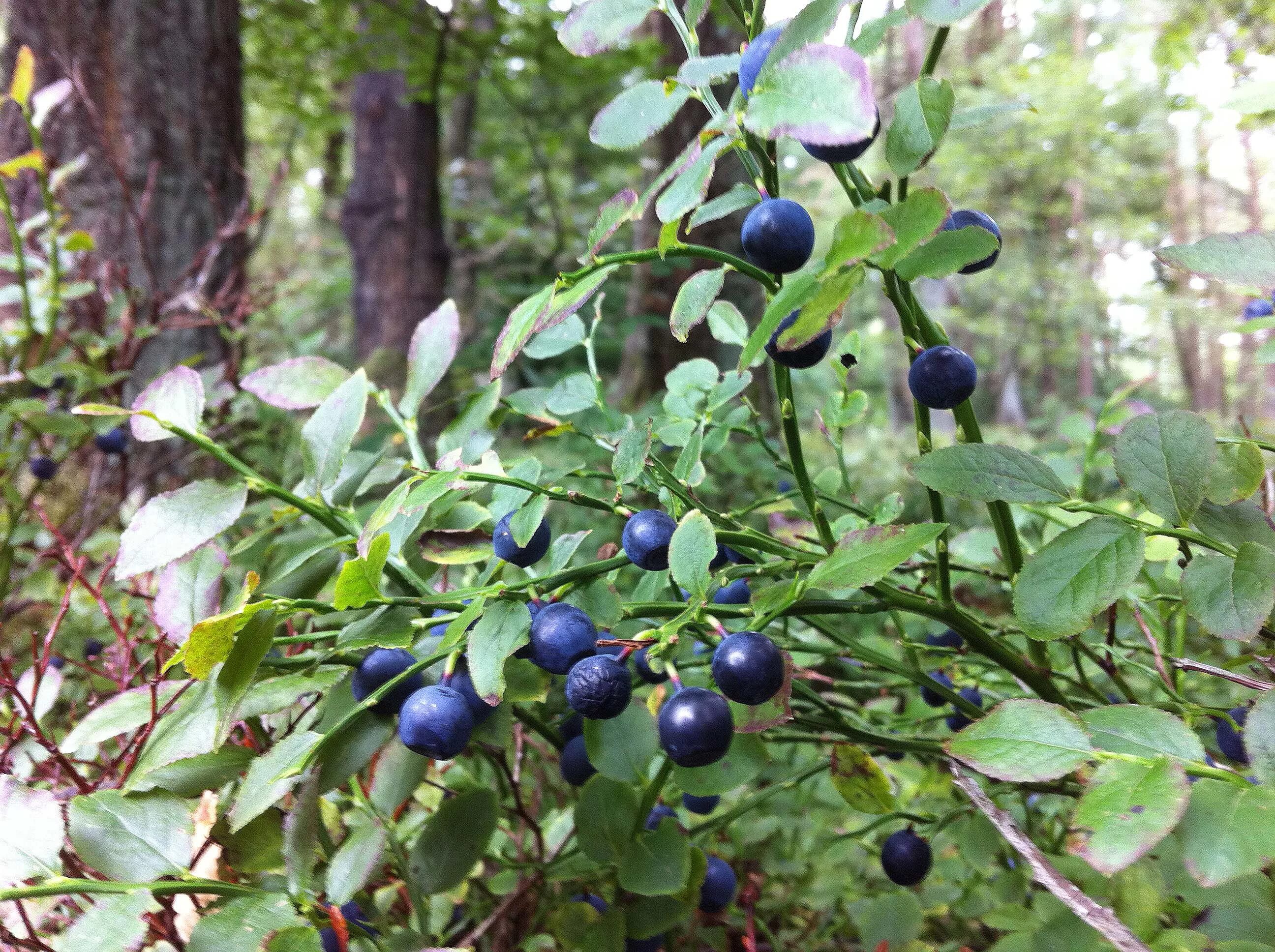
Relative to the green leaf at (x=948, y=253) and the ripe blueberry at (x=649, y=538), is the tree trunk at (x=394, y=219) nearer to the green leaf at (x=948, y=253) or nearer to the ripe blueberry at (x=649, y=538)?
the ripe blueberry at (x=649, y=538)

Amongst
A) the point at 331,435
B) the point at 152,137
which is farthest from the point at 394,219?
the point at 331,435

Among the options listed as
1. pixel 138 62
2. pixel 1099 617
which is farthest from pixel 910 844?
pixel 138 62

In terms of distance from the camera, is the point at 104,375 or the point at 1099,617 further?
the point at 104,375

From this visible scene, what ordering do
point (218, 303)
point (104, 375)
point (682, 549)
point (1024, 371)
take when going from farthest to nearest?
point (1024, 371), point (218, 303), point (104, 375), point (682, 549)

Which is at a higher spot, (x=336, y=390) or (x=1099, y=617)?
(x=336, y=390)

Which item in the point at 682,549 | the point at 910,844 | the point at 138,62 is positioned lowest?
the point at 910,844

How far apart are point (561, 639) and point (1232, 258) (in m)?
0.39

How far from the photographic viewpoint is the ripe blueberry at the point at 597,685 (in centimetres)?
43

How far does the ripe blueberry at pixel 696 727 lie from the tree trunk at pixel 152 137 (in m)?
1.44

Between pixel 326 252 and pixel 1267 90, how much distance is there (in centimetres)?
949

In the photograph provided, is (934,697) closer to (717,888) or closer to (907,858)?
(907,858)

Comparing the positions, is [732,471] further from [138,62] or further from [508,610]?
[508,610]

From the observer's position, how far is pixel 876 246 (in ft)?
1.04

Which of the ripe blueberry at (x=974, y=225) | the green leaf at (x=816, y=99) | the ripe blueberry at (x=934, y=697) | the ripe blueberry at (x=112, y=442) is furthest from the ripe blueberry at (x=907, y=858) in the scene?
the ripe blueberry at (x=112, y=442)
